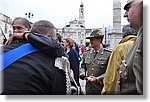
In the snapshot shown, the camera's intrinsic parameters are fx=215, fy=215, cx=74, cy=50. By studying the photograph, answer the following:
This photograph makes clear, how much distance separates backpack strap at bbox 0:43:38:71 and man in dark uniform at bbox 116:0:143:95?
441 millimetres

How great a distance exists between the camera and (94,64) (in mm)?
1383

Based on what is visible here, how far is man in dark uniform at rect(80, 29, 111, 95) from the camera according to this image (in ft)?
3.97

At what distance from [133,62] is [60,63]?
Answer: 0.35 metres

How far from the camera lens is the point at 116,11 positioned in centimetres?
118

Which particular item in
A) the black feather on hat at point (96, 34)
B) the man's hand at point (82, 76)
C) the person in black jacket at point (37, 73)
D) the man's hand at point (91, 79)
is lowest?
the man's hand at point (91, 79)

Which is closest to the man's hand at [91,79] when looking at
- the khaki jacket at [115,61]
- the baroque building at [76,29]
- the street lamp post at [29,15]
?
the khaki jacket at [115,61]

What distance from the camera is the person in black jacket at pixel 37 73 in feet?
2.65

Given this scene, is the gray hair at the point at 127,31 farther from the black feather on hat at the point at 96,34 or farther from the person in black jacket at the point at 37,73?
the person in black jacket at the point at 37,73

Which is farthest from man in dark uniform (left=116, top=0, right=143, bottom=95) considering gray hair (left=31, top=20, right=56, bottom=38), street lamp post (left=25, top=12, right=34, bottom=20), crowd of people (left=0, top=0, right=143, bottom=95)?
street lamp post (left=25, top=12, right=34, bottom=20)

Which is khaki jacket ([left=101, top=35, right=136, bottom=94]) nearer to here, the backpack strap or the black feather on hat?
the black feather on hat

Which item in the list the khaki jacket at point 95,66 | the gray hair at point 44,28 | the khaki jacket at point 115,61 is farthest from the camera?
the khaki jacket at point 95,66

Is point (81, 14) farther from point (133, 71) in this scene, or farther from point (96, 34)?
point (133, 71)

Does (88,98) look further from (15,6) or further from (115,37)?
(15,6)

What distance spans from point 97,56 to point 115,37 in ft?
0.99
